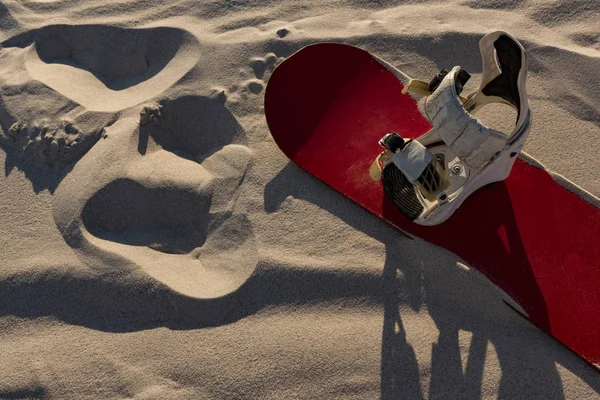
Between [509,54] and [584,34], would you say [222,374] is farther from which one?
[584,34]

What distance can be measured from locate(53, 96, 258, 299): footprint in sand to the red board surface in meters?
0.41

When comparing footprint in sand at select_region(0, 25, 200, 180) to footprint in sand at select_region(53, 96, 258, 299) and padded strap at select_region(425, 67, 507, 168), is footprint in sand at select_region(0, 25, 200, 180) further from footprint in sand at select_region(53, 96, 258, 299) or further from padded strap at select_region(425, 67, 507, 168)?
padded strap at select_region(425, 67, 507, 168)

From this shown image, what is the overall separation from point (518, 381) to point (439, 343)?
0.37m

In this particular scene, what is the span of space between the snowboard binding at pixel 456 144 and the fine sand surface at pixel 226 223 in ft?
0.86

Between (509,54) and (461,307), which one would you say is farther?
(461,307)

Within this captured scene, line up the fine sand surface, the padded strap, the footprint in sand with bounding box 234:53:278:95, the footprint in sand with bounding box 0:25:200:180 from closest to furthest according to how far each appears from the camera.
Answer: the padded strap < the fine sand surface < the footprint in sand with bounding box 0:25:200:180 < the footprint in sand with bounding box 234:53:278:95

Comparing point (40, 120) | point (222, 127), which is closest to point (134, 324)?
point (222, 127)

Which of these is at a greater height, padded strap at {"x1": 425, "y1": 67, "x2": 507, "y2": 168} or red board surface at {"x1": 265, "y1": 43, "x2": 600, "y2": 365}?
padded strap at {"x1": 425, "y1": 67, "x2": 507, "y2": 168}

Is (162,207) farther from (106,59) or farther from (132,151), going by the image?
(106,59)

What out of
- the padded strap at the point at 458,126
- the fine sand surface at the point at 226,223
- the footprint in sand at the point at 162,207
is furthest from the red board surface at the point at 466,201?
the padded strap at the point at 458,126

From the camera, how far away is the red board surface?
222 centimetres

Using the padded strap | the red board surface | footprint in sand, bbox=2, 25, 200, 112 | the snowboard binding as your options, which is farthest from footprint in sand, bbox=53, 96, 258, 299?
the padded strap

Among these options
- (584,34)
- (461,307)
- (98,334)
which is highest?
(584,34)

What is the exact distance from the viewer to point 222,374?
7.16 ft
